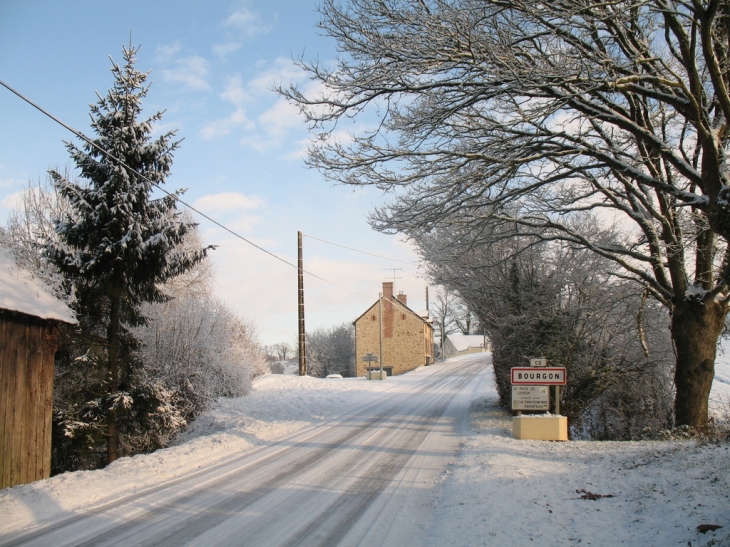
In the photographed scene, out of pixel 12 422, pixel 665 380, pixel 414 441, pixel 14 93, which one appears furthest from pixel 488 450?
pixel 14 93

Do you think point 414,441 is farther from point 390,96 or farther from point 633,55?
point 633,55

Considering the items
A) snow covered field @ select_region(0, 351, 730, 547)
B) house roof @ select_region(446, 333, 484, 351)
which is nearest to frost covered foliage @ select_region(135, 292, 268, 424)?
snow covered field @ select_region(0, 351, 730, 547)

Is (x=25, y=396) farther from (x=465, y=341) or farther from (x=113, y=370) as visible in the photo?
(x=465, y=341)

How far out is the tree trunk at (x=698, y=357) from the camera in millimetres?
10117

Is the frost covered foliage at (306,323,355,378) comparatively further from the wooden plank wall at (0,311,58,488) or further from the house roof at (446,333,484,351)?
the wooden plank wall at (0,311,58,488)

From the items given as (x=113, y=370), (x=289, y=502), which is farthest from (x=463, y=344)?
(x=289, y=502)

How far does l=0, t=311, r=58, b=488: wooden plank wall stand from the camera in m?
8.86

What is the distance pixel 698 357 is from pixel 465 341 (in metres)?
86.1

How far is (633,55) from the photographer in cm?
848

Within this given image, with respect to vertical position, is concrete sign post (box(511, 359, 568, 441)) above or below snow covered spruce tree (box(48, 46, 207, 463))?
below

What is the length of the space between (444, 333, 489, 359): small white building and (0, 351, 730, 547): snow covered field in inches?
3152

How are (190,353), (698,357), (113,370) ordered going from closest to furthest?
(698,357)
(113,370)
(190,353)

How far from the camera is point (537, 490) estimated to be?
7031mm

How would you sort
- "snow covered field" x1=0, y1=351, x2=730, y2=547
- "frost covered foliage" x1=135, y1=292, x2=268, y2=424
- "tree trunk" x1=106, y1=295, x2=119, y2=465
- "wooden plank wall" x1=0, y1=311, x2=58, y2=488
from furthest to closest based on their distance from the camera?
1. "frost covered foliage" x1=135, y1=292, x2=268, y2=424
2. "tree trunk" x1=106, y1=295, x2=119, y2=465
3. "wooden plank wall" x1=0, y1=311, x2=58, y2=488
4. "snow covered field" x1=0, y1=351, x2=730, y2=547
